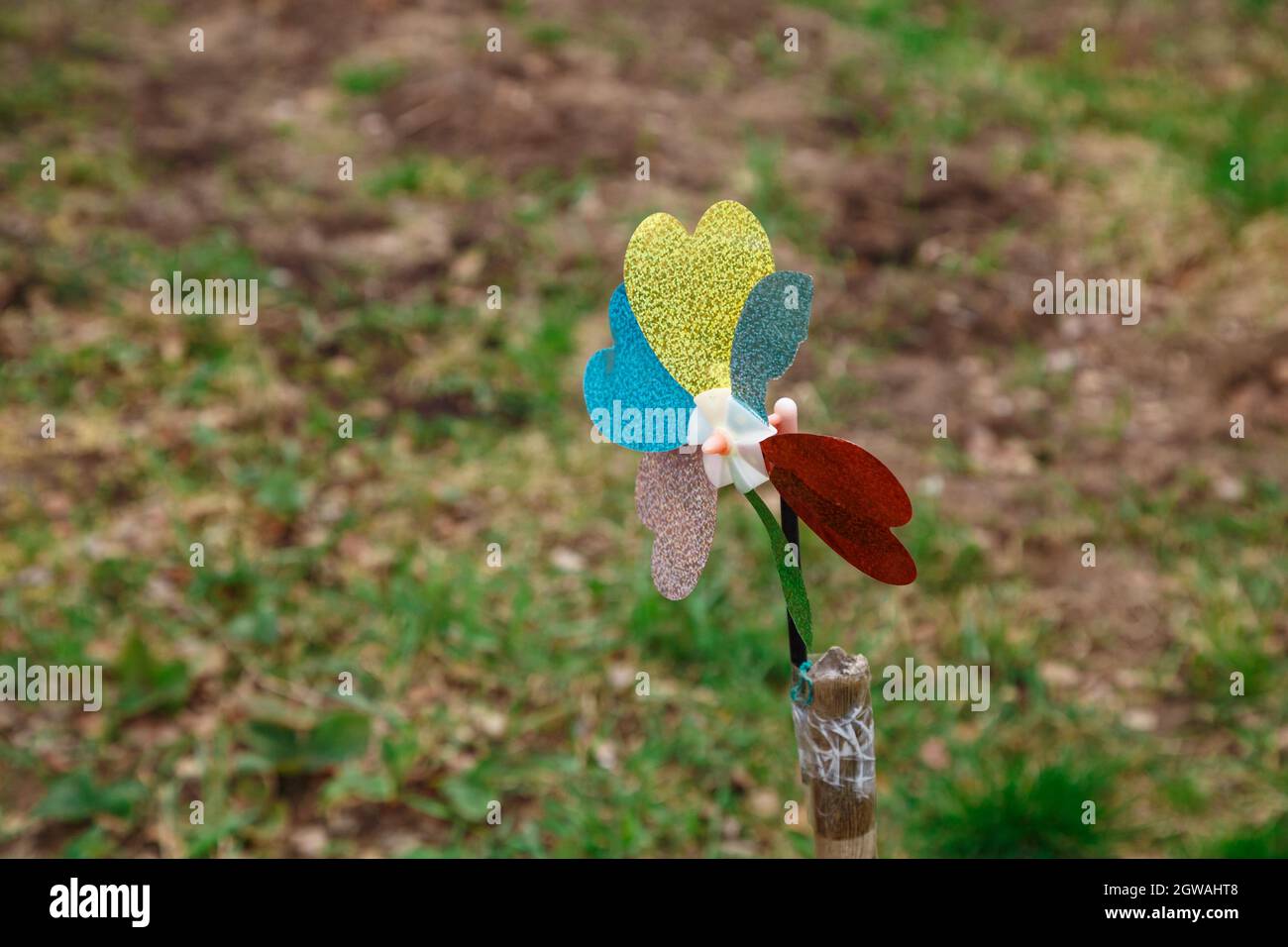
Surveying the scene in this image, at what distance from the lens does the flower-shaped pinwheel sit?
3.80 ft

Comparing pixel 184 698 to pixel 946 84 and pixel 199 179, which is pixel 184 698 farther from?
pixel 946 84

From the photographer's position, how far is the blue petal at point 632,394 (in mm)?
1185

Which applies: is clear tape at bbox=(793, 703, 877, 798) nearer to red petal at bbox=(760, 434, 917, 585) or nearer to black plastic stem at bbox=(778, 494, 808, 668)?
black plastic stem at bbox=(778, 494, 808, 668)

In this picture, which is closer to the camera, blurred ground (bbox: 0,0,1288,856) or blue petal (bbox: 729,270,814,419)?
blue petal (bbox: 729,270,814,419)

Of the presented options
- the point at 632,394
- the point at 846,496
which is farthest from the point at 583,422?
the point at 846,496

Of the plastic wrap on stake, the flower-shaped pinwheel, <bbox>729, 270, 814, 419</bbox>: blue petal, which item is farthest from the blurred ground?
<bbox>729, 270, 814, 419</bbox>: blue petal

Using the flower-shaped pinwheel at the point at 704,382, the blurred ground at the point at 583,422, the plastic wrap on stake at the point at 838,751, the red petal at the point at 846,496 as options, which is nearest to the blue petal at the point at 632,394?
the flower-shaped pinwheel at the point at 704,382

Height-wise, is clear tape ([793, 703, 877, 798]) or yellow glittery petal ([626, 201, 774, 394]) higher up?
yellow glittery petal ([626, 201, 774, 394])

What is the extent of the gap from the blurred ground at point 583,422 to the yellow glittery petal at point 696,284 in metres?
1.20

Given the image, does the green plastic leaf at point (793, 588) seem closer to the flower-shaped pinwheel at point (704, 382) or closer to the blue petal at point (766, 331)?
the flower-shaped pinwheel at point (704, 382)

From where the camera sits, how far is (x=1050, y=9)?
16.6 ft

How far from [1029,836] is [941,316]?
1840 mm

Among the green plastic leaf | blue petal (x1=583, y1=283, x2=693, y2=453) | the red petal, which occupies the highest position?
blue petal (x1=583, y1=283, x2=693, y2=453)

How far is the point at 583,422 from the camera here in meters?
3.08
